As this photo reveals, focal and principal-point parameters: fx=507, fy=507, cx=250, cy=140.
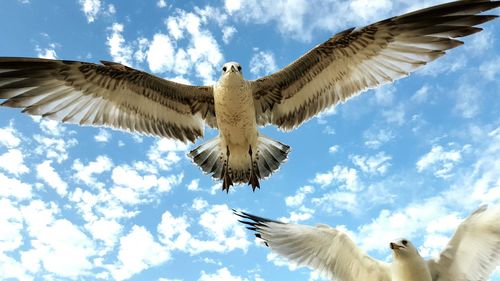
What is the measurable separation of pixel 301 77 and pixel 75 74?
3288mm

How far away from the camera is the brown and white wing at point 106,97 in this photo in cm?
693

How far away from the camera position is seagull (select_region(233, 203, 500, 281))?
5.93 m

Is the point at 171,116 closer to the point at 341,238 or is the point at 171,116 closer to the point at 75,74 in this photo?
the point at 75,74

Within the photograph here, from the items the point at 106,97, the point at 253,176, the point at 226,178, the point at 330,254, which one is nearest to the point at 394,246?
the point at 330,254

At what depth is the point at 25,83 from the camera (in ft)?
22.7

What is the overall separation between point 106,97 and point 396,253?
463cm

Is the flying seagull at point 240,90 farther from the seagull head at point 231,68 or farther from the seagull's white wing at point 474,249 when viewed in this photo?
the seagull's white wing at point 474,249

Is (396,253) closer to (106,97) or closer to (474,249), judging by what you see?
(474,249)

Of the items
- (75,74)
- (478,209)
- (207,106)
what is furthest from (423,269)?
(75,74)

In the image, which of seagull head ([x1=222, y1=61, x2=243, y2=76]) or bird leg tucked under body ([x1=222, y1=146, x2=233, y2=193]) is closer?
seagull head ([x1=222, y1=61, x2=243, y2=76])

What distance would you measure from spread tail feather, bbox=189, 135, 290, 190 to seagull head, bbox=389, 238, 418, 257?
2.38 meters

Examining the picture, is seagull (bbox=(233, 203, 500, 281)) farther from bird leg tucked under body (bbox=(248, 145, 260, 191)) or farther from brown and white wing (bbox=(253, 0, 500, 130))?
brown and white wing (bbox=(253, 0, 500, 130))

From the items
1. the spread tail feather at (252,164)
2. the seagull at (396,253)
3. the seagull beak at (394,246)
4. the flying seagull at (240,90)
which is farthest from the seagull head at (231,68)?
A: the seagull beak at (394,246)

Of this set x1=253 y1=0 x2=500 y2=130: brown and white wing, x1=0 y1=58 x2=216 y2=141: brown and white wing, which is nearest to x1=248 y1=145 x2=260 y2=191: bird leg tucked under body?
x1=253 y1=0 x2=500 y2=130: brown and white wing
